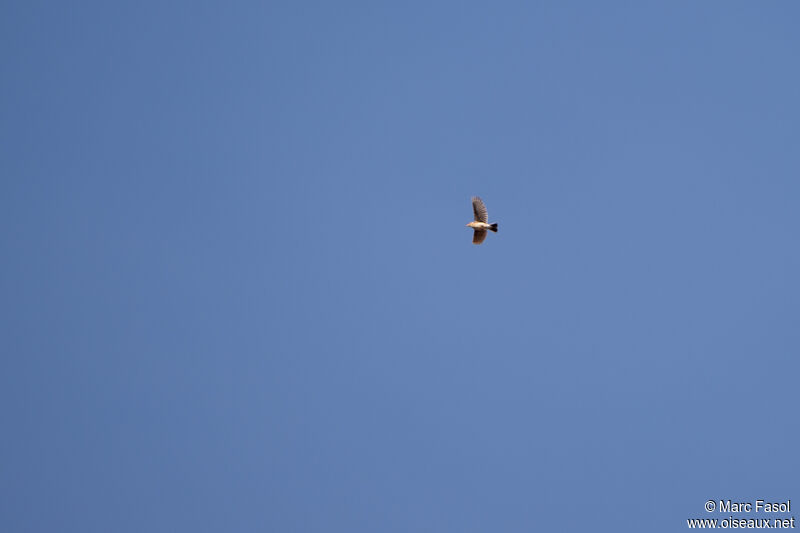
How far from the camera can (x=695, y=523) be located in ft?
199

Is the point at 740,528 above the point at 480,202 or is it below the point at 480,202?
below

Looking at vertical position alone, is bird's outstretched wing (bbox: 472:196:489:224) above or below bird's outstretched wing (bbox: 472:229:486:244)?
above

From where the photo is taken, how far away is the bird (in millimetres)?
52125

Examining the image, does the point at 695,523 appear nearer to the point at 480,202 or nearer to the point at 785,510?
the point at 785,510

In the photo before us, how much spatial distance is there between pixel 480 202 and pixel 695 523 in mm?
24892

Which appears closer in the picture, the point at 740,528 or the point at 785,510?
the point at 740,528

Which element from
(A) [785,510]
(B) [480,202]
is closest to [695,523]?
(A) [785,510]

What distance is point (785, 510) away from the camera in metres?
62.0

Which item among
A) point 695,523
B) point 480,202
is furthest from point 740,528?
point 480,202

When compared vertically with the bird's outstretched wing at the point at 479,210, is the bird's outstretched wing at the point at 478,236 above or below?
below

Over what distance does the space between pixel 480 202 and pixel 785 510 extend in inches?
1134

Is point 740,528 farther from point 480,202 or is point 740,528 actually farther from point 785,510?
point 480,202

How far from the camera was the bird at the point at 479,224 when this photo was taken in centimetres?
5212

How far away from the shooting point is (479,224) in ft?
171
